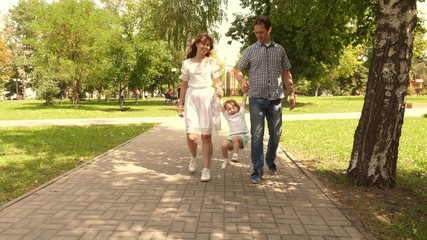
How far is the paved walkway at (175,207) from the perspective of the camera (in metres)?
3.40

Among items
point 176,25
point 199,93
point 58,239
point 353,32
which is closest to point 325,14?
point 353,32

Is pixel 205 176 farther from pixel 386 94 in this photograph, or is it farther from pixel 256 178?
pixel 386 94

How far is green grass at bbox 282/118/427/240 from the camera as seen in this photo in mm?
3602

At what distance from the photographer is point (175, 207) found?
162 inches

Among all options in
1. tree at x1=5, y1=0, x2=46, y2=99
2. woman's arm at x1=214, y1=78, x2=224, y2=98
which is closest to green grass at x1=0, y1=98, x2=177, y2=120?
woman's arm at x1=214, y1=78, x2=224, y2=98

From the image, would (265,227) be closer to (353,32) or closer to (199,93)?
(199,93)

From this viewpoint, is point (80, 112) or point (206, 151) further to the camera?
point (80, 112)

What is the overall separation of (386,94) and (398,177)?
168cm

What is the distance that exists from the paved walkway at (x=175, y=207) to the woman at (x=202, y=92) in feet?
2.44

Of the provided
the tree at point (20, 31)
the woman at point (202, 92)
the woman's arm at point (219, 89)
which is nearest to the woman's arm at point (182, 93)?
the woman at point (202, 92)

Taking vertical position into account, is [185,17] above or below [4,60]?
above

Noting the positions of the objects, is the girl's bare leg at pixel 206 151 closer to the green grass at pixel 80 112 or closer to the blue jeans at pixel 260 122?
the blue jeans at pixel 260 122

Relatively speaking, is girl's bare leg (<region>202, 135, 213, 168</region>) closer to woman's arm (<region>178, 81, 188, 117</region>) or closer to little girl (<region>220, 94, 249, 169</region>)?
woman's arm (<region>178, 81, 188, 117</region>)

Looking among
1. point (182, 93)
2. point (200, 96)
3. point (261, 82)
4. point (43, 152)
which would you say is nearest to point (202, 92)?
point (200, 96)
